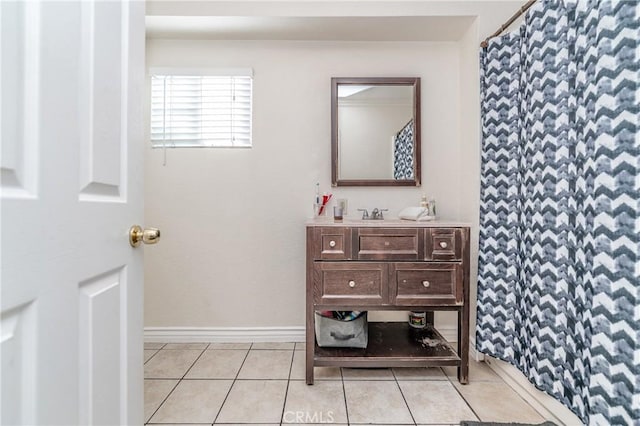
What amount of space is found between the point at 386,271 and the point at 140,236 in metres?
1.17

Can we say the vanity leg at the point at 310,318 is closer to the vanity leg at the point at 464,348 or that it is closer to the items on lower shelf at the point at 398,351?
the items on lower shelf at the point at 398,351

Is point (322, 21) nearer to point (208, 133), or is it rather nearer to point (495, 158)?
point (208, 133)

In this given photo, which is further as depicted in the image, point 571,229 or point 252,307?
point 252,307

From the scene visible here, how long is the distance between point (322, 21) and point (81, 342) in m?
2.04

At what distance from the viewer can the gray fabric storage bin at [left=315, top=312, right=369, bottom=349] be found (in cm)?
173

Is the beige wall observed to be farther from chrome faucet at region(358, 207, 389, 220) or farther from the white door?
the white door

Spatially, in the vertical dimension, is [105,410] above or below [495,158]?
below

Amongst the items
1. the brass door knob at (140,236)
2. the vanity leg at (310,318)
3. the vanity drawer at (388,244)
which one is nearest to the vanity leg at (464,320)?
the vanity drawer at (388,244)

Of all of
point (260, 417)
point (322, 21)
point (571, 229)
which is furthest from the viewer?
point (322, 21)

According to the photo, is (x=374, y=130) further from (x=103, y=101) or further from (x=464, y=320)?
(x=103, y=101)

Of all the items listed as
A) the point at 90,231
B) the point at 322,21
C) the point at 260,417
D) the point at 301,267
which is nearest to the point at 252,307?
the point at 301,267

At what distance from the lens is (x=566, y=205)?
3.97 feet

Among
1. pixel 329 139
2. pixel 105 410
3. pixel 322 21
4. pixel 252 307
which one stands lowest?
pixel 252 307

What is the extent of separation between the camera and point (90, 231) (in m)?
0.67
